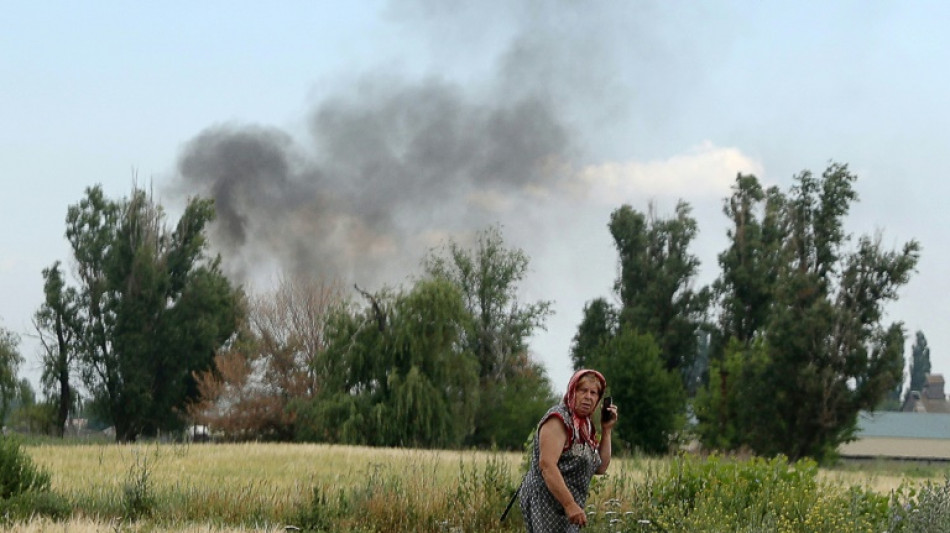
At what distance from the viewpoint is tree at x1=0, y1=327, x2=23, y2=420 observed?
143 ft

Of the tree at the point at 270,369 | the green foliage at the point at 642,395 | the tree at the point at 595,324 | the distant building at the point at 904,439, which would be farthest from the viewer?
the distant building at the point at 904,439

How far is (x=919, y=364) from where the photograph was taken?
346 feet

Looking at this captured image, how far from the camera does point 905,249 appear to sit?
39.3 metres

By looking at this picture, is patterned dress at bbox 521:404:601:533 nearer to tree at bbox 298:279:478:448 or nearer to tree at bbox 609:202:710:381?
tree at bbox 298:279:478:448

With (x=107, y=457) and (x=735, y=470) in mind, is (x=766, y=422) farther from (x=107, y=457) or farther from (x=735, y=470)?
(x=735, y=470)

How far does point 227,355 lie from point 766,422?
73.9ft

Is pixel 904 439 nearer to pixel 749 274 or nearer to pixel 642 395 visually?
pixel 749 274

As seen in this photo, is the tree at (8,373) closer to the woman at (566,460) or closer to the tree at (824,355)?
the tree at (824,355)

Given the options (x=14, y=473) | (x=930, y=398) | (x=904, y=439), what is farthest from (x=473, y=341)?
(x=930, y=398)

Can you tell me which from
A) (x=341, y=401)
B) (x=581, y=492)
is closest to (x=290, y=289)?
(x=341, y=401)

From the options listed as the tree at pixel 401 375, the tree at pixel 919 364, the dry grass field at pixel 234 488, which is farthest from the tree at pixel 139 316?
the tree at pixel 919 364

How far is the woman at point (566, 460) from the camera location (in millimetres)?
7035

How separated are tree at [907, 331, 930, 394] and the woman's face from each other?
104471 millimetres

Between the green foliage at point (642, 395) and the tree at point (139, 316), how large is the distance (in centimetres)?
1872
